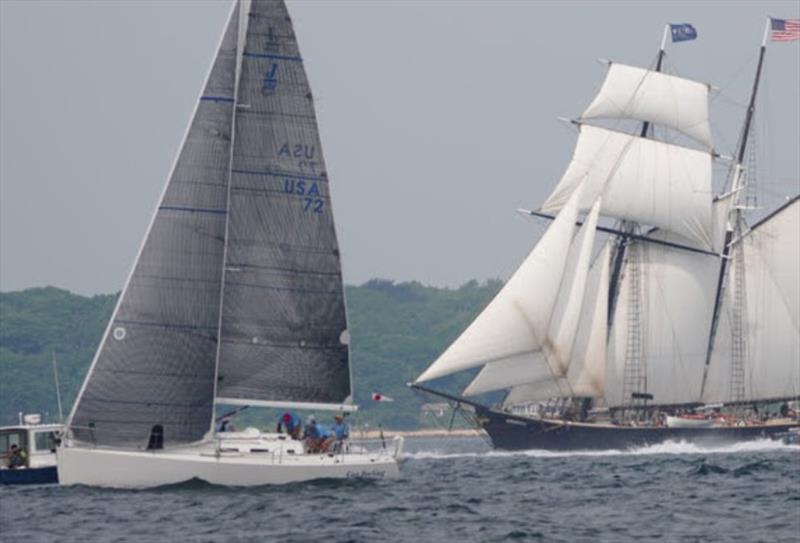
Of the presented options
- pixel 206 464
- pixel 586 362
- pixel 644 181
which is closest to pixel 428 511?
pixel 206 464

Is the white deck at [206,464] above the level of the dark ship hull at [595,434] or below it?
below

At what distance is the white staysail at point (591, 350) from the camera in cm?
9656

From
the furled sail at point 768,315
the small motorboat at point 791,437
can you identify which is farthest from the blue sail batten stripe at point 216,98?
the furled sail at point 768,315

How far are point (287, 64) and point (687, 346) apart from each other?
160 feet

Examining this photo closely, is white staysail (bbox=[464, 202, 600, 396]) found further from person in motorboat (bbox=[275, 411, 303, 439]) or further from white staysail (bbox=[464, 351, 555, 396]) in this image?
person in motorboat (bbox=[275, 411, 303, 439])

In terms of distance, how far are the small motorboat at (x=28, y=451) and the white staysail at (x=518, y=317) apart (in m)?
29.4

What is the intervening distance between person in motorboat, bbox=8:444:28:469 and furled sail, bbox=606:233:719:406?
1758 inches

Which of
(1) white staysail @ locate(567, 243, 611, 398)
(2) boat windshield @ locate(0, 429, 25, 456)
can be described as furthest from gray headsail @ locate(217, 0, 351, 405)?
(1) white staysail @ locate(567, 243, 611, 398)

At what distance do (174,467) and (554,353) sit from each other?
139 feet

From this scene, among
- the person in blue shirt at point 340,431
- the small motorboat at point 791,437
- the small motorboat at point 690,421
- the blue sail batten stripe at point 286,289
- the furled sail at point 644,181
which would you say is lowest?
the person in blue shirt at point 340,431

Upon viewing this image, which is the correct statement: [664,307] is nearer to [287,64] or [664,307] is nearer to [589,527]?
[287,64]

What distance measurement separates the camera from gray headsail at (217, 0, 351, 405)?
54219 mm

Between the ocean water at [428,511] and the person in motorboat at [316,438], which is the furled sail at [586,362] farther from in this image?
the person in motorboat at [316,438]

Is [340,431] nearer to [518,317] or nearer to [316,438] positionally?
[316,438]
